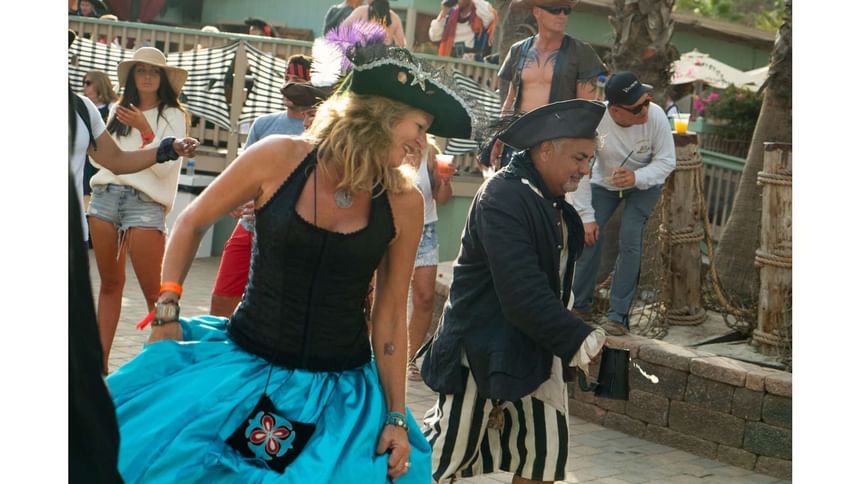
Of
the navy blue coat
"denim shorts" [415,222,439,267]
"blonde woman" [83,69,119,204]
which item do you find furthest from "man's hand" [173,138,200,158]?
"blonde woman" [83,69,119,204]

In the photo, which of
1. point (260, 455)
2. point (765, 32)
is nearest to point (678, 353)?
point (260, 455)

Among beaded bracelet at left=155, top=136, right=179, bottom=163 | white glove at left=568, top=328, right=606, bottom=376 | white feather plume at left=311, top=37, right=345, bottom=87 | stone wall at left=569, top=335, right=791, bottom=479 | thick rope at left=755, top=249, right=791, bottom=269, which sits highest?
white feather plume at left=311, top=37, right=345, bottom=87

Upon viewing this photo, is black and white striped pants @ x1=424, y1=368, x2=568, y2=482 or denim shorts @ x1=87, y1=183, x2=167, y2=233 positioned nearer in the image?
black and white striped pants @ x1=424, y1=368, x2=568, y2=482

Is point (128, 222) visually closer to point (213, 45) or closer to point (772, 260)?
point (772, 260)

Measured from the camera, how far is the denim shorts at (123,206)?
7.17m

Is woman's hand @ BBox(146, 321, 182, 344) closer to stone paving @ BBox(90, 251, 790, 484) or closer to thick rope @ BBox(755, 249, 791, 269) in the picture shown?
stone paving @ BBox(90, 251, 790, 484)

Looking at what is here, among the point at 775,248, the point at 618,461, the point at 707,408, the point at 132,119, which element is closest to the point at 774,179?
the point at 775,248

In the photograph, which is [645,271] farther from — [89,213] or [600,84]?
[89,213]

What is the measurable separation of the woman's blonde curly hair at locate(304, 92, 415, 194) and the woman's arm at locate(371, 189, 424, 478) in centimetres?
11

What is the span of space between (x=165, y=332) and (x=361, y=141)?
83cm

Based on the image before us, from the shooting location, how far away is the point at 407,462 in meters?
3.79

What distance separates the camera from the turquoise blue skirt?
341 centimetres

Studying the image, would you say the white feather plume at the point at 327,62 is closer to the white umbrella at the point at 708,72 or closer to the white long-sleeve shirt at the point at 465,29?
the white long-sleeve shirt at the point at 465,29

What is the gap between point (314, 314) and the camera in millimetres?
3727
